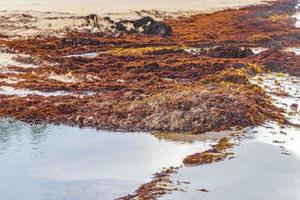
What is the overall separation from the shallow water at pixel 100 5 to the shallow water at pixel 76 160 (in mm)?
35037

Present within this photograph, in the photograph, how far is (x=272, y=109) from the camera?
1076 inches

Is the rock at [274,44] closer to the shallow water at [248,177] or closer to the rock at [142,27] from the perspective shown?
the rock at [142,27]

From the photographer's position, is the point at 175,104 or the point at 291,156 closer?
the point at 291,156

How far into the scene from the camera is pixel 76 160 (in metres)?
21.3

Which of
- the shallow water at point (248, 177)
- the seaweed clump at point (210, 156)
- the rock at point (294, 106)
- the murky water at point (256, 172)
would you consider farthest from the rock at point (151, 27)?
the shallow water at point (248, 177)

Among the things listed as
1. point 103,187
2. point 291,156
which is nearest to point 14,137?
point 103,187

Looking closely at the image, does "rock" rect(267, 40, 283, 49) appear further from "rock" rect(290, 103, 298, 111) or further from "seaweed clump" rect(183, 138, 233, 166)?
"seaweed clump" rect(183, 138, 233, 166)

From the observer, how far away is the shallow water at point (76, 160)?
728 inches

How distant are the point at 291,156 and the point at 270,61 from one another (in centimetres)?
1884

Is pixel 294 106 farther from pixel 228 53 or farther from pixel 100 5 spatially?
pixel 100 5

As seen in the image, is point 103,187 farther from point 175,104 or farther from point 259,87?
point 259,87

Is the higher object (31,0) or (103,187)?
(31,0)

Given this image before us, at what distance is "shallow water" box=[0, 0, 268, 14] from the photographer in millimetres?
58812

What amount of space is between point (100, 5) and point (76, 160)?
148 ft
